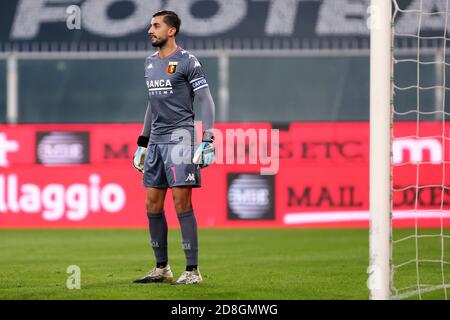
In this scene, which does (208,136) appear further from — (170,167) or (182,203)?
(182,203)

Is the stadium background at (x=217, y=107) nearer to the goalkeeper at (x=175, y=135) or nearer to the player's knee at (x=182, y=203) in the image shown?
the goalkeeper at (x=175, y=135)

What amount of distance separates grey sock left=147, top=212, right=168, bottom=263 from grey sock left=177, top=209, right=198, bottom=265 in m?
0.23

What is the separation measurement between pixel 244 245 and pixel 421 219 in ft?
12.6

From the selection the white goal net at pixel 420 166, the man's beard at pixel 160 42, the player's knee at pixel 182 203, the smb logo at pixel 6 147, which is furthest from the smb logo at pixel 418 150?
the man's beard at pixel 160 42

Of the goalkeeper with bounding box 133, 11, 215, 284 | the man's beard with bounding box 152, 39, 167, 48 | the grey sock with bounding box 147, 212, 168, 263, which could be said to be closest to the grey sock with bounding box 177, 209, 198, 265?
the goalkeeper with bounding box 133, 11, 215, 284

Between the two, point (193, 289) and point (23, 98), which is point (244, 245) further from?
point (23, 98)

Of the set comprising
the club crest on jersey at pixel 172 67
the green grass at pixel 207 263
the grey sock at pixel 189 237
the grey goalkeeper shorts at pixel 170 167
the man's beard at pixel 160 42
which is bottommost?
the green grass at pixel 207 263

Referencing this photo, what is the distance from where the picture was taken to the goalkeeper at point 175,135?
774 cm

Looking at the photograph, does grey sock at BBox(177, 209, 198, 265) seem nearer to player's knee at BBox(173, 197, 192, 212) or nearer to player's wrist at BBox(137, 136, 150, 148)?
player's knee at BBox(173, 197, 192, 212)

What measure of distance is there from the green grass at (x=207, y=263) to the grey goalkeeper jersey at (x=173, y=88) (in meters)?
1.17

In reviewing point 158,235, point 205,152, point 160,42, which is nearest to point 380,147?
point 205,152

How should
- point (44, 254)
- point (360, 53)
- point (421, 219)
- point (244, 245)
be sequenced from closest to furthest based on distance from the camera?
point (44, 254), point (244, 245), point (421, 219), point (360, 53)

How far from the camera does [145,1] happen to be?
75.3 ft

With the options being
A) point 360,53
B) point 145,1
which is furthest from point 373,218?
point 145,1
